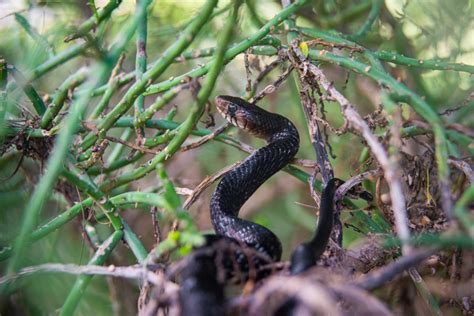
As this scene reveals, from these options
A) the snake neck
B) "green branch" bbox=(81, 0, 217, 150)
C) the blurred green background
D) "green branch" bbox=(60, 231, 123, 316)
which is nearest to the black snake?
the snake neck

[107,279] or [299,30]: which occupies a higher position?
[299,30]

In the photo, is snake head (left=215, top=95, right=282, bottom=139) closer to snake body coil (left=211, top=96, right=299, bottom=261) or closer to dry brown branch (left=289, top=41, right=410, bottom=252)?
snake body coil (left=211, top=96, right=299, bottom=261)

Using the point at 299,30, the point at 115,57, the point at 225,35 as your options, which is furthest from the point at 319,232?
the point at 299,30

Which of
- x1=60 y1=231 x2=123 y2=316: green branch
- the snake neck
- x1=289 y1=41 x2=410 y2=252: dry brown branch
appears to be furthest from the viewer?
the snake neck

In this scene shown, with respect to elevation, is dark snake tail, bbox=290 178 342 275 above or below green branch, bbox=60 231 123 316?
above

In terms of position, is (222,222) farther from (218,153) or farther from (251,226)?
(218,153)

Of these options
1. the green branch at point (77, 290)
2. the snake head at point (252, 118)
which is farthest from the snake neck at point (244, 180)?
the green branch at point (77, 290)

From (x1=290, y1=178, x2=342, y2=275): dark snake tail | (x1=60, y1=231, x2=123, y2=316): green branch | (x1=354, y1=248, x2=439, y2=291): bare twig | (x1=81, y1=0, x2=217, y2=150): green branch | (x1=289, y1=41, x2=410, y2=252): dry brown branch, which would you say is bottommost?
(x1=60, y1=231, x2=123, y2=316): green branch
